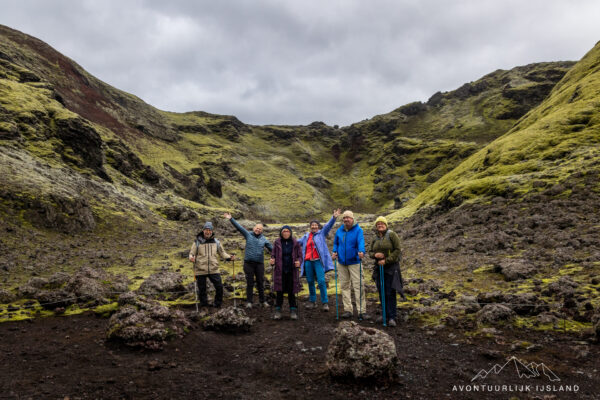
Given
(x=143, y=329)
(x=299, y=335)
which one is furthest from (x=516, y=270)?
(x=143, y=329)

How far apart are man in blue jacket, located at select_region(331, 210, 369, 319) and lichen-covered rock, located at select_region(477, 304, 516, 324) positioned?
354 centimetres

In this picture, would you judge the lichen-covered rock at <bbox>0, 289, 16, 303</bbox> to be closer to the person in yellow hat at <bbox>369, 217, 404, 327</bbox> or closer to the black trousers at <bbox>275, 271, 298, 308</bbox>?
the black trousers at <bbox>275, 271, 298, 308</bbox>

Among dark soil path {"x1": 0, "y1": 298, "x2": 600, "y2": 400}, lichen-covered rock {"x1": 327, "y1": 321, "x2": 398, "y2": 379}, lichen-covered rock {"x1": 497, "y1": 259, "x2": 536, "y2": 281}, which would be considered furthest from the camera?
lichen-covered rock {"x1": 497, "y1": 259, "x2": 536, "y2": 281}

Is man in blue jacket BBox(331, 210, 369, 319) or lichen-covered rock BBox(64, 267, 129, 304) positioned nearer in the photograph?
man in blue jacket BBox(331, 210, 369, 319)

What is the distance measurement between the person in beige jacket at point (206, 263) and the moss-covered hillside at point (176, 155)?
21.2m

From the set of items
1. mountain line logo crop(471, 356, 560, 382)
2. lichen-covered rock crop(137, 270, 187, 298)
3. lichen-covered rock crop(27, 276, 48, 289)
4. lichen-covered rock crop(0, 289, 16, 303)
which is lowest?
mountain line logo crop(471, 356, 560, 382)

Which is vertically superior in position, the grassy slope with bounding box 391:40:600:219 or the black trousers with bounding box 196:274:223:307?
the grassy slope with bounding box 391:40:600:219

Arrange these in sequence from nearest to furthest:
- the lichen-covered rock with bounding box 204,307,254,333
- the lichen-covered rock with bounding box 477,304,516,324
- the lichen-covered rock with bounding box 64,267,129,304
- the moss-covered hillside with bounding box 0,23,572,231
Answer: the lichen-covered rock with bounding box 477,304,516,324, the lichen-covered rock with bounding box 204,307,254,333, the lichen-covered rock with bounding box 64,267,129,304, the moss-covered hillside with bounding box 0,23,572,231

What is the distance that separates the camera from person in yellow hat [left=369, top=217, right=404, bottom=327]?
10.1 meters

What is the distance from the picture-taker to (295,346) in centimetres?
863

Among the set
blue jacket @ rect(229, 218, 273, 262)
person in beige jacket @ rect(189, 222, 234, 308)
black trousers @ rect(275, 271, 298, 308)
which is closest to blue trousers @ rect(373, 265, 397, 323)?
black trousers @ rect(275, 271, 298, 308)

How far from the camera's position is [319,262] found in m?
13.0

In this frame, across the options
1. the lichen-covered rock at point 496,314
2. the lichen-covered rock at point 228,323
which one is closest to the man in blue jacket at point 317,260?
the lichen-covered rock at point 228,323

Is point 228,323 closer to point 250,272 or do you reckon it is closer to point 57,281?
point 250,272
